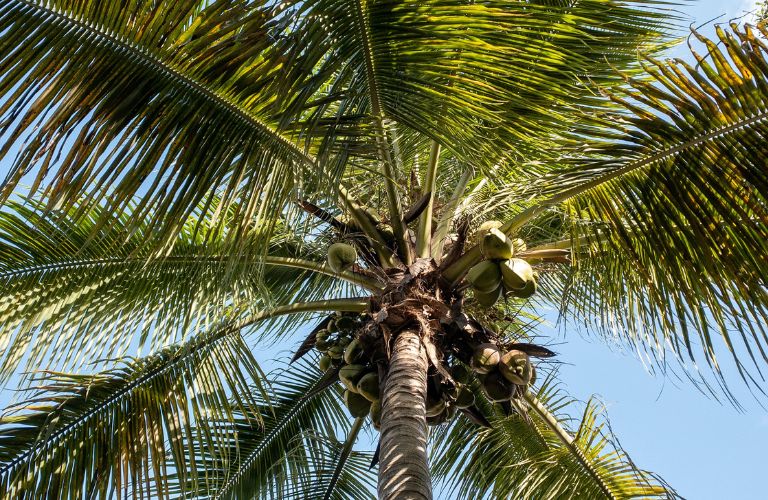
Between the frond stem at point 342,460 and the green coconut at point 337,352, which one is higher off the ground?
the green coconut at point 337,352

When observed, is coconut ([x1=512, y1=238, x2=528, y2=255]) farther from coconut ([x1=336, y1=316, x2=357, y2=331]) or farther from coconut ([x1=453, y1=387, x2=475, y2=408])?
coconut ([x1=336, y1=316, x2=357, y2=331])

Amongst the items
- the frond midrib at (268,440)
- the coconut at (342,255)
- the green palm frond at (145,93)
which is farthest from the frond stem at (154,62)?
the frond midrib at (268,440)

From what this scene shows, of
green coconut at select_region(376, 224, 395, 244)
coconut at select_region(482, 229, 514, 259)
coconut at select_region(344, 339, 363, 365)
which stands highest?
green coconut at select_region(376, 224, 395, 244)

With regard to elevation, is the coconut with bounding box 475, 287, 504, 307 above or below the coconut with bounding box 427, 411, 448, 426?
above

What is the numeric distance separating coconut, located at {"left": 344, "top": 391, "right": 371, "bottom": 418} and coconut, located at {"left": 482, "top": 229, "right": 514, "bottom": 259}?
1.20 metres

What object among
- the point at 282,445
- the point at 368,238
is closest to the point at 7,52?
the point at 368,238

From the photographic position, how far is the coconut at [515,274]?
3.94 meters

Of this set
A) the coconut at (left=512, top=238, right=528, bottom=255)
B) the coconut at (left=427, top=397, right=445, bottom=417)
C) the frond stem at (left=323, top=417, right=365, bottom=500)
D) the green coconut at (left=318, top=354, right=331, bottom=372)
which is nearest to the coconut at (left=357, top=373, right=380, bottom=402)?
the coconut at (left=427, top=397, right=445, bottom=417)

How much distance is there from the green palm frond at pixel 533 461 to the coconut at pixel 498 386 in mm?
370

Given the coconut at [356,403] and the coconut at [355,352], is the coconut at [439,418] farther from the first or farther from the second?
the coconut at [355,352]

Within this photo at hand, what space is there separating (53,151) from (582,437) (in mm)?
3708

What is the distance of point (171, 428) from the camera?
455 centimetres

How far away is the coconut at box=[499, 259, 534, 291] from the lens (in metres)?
3.94

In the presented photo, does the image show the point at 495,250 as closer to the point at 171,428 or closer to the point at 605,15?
the point at 605,15
